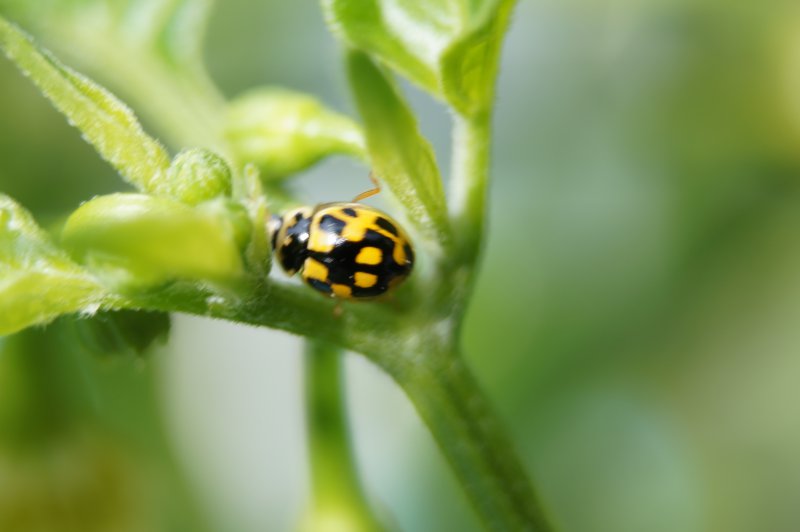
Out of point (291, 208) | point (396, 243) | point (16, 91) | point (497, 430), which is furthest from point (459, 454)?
point (16, 91)

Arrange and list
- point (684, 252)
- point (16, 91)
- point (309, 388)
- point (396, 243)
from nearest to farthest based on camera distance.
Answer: point (396, 243) → point (309, 388) → point (16, 91) → point (684, 252)

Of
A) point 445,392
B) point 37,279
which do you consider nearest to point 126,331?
point 37,279

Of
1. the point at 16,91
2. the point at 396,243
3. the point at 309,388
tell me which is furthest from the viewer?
the point at 16,91

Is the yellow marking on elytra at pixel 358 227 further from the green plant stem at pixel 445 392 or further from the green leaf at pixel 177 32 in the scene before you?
the green leaf at pixel 177 32

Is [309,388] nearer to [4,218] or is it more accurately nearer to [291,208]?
[291,208]

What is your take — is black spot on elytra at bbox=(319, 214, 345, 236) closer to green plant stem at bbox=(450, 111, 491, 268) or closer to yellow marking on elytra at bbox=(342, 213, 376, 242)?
yellow marking on elytra at bbox=(342, 213, 376, 242)

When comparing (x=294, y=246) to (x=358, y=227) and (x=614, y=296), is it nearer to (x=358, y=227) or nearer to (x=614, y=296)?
(x=358, y=227)

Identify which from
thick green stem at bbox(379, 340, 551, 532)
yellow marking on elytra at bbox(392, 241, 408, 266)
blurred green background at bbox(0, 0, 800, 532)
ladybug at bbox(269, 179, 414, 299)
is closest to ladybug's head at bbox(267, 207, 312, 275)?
ladybug at bbox(269, 179, 414, 299)

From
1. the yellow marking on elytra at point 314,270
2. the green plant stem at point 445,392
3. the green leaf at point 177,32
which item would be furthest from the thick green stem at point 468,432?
the green leaf at point 177,32
